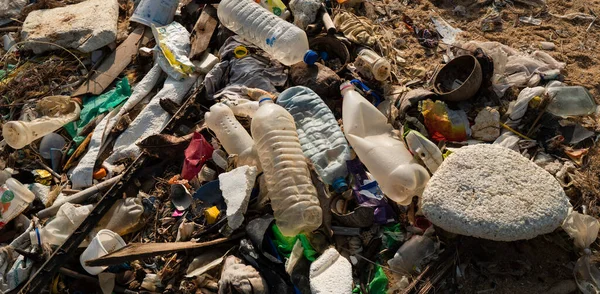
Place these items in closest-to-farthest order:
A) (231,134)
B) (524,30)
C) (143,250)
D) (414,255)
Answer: (414,255) → (143,250) → (231,134) → (524,30)

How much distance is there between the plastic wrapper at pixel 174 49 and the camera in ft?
12.6

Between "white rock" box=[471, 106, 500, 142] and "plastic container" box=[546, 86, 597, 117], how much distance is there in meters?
0.33

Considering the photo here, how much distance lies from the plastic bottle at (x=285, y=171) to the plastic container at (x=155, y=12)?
63.4 inches

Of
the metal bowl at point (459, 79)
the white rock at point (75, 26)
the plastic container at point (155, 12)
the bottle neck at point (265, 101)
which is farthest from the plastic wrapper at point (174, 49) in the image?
the metal bowl at point (459, 79)

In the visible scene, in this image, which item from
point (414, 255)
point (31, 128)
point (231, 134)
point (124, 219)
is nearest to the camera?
point (414, 255)

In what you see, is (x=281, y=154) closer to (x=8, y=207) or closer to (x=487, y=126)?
(x=487, y=126)

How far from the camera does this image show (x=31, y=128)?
12.0 feet

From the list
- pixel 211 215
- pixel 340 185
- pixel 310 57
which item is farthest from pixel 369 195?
pixel 310 57

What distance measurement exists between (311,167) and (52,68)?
2.50 meters

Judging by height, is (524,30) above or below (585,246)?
above

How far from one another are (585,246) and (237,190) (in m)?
1.87

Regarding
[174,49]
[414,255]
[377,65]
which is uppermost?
[377,65]

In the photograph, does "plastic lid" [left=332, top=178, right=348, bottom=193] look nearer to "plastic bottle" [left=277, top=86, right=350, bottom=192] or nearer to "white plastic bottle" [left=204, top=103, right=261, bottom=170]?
"plastic bottle" [left=277, top=86, right=350, bottom=192]

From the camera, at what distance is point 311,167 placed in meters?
3.04
